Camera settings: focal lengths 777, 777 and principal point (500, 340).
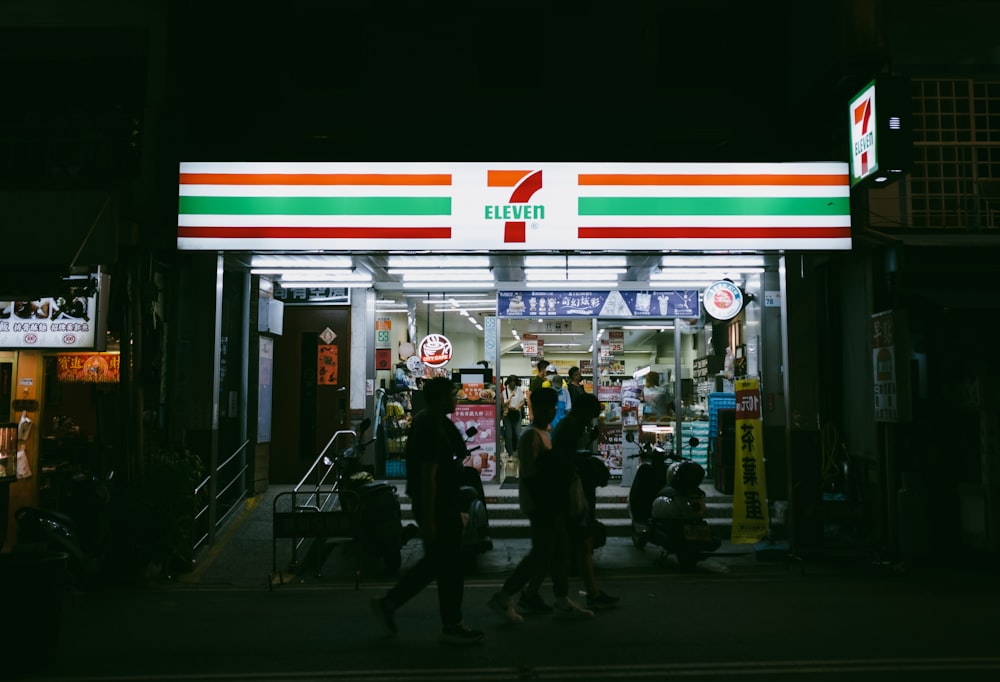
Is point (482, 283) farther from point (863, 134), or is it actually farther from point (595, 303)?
point (863, 134)

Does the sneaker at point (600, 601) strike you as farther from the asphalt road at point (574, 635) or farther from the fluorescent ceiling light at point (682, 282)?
the fluorescent ceiling light at point (682, 282)

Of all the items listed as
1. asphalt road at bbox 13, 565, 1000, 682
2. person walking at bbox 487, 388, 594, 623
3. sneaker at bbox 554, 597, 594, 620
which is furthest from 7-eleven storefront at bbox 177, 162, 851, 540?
sneaker at bbox 554, 597, 594, 620

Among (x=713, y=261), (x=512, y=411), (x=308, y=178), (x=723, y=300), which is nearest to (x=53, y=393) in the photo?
(x=308, y=178)

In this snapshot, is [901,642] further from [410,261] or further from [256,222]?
[256,222]

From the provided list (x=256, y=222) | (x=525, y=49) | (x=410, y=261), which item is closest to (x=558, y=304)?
(x=410, y=261)

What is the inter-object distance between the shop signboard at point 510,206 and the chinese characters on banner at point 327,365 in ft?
13.2

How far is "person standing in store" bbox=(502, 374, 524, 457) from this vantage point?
13.7 m

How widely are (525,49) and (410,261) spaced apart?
13.7 ft

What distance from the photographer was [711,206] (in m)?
10.2

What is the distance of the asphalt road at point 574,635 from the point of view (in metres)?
5.74

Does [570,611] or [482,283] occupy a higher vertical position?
[482,283]

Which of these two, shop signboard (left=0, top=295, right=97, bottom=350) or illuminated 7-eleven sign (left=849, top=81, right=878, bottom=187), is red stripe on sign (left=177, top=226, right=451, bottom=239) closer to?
shop signboard (left=0, top=295, right=97, bottom=350)

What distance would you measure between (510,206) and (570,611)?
521 centimetres

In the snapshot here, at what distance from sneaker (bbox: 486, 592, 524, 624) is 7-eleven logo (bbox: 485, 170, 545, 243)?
476 cm
